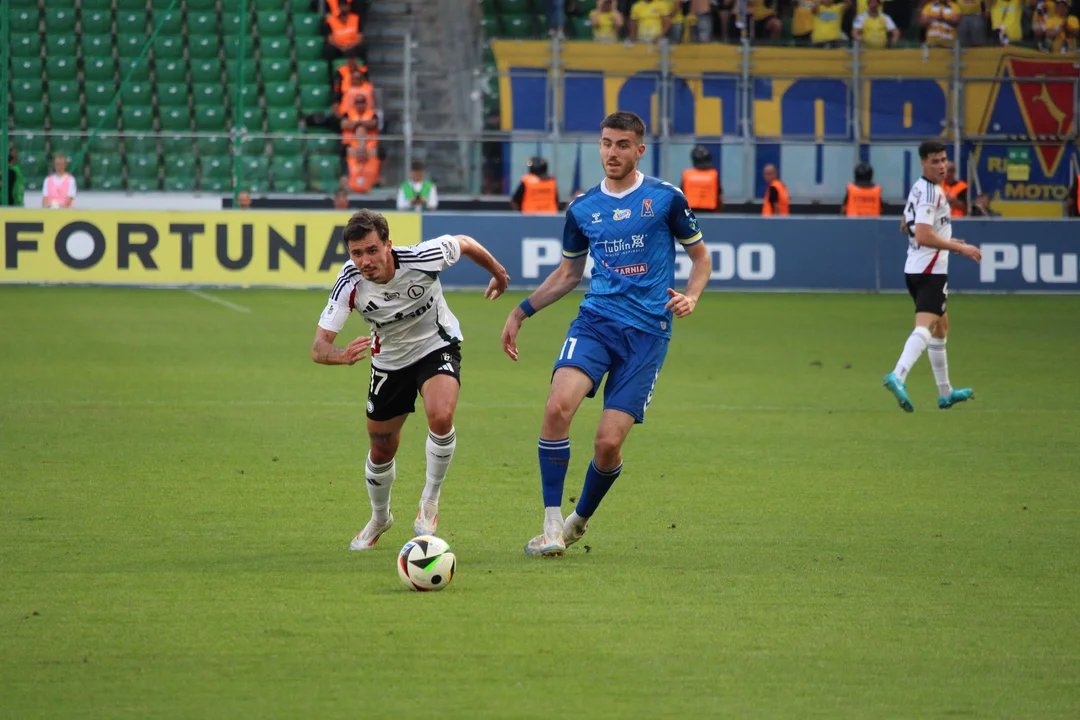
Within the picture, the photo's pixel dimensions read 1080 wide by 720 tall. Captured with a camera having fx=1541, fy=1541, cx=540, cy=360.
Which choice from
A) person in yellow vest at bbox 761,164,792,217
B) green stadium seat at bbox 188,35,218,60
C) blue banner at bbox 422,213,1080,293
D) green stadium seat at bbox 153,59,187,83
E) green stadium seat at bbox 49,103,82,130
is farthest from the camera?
green stadium seat at bbox 188,35,218,60

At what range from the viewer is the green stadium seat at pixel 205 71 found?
29469mm

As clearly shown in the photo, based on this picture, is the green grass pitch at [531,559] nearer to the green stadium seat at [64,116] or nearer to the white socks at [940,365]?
the white socks at [940,365]

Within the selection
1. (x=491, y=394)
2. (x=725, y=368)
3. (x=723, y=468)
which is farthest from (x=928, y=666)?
(x=725, y=368)

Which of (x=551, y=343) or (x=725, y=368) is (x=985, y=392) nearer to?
(x=725, y=368)

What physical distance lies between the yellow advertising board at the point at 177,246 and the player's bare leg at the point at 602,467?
14.9 meters

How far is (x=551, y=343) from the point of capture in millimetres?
17719

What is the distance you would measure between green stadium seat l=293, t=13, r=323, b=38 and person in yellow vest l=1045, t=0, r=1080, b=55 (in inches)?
559

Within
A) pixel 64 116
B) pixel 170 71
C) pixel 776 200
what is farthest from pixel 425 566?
pixel 170 71

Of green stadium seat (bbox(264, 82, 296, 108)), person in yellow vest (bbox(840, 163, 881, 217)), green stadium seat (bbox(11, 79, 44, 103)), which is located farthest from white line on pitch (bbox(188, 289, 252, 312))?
person in yellow vest (bbox(840, 163, 881, 217))

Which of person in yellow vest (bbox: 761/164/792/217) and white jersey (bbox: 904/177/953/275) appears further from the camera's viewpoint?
person in yellow vest (bbox: 761/164/792/217)

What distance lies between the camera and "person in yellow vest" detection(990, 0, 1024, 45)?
98.0ft

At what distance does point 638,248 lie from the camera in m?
7.34

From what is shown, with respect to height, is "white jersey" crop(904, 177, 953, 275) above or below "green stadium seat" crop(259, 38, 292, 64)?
below

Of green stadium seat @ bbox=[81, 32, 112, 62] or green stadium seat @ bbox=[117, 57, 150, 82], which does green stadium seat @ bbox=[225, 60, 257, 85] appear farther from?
green stadium seat @ bbox=[81, 32, 112, 62]
